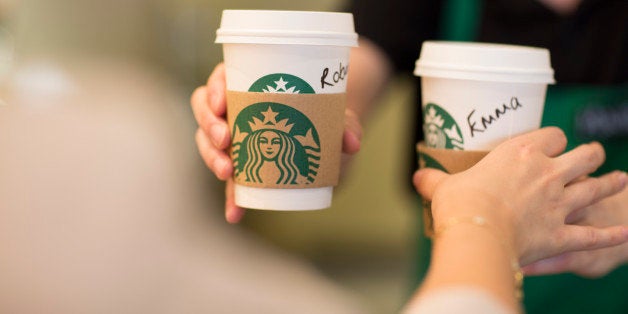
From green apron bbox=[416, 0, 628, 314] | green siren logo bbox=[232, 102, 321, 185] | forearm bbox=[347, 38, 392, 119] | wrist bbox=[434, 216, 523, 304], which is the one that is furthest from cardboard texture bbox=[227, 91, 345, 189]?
green apron bbox=[416, 0, 628, 314]

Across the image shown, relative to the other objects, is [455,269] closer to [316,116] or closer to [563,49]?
[316,116]

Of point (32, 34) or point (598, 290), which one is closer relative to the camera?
point (598, 290)

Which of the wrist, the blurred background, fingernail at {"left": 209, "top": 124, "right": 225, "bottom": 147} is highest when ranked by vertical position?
the wrist

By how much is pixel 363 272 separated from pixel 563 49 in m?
1.45

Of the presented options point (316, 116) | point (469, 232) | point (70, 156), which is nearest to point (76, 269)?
point (70, 156)

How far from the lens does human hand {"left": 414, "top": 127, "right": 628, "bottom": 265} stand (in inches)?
29.4

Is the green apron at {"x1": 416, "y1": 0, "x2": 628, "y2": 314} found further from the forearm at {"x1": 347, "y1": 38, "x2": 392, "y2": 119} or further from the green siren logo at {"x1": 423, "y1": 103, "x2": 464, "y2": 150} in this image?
the green siren logo at {"x1": 423, "y1": 103, "x2": 464, "y2": 150}

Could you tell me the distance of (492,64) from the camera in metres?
0.90

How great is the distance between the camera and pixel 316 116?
903 mm

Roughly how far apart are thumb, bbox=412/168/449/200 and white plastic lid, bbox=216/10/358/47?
0.21m

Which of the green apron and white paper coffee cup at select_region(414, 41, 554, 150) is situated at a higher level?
white paper coffee cup at select_region(414, 41, 554, 150)

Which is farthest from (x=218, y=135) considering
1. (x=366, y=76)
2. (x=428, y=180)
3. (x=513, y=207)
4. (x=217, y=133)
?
(x=366, y=76)

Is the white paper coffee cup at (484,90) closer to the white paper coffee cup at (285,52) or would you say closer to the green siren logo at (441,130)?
the green siren logo at (441,130)

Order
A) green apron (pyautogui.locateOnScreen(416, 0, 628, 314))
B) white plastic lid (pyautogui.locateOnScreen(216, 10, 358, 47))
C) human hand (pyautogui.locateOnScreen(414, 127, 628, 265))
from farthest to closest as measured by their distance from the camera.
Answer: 1. green apron (pyautogui.locateOnScreen(416, 0, 628, 314))
2. white plastic lid (pyautogui.locateOnScreen(216, 10, 358, 47))
3. human hand (pyautogui.locateOnScreen(414, 127, 628, 265))
